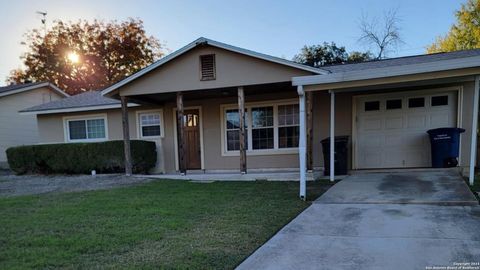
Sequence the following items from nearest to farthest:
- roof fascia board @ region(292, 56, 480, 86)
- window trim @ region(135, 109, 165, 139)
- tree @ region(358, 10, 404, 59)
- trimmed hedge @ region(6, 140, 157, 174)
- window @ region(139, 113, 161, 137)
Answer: roof fascia board @ region(292, 56, 480, 86), trimmed hedge @ region(6, 140, 157, 174), window trim @ region(135, 109, 165, 139), window @ region(139, 113, 161, 137), tree @ region(358, 10, 404, 59)

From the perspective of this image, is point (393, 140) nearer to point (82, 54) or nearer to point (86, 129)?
point (86, 129)

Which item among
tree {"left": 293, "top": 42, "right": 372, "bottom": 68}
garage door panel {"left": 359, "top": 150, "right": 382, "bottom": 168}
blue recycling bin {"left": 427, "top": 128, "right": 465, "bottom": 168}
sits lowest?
garage door panel {"left": 359, "top": 150, "right": 382, "bottom": 168}

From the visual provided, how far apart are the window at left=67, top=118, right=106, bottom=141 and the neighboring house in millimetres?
5198

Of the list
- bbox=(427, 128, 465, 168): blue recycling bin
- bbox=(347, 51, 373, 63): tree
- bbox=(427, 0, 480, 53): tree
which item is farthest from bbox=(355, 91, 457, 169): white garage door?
bbox=(427, 0, 480, 53): tree

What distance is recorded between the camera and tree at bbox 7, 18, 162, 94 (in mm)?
27031

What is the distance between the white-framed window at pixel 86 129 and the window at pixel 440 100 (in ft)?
37.5

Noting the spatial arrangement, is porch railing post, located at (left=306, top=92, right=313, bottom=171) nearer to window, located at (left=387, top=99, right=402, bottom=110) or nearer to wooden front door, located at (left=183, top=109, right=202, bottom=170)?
window, located at (left=387, top=99, right=402, bottom=110)

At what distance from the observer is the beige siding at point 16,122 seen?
48.8 ft

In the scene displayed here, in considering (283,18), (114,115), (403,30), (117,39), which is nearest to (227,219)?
(114,115)

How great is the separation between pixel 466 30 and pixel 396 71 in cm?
2459

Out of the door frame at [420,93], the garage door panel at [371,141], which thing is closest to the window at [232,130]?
the door frame at [420,93]

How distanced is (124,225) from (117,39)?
2744 cm

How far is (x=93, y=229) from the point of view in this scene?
4203 mm

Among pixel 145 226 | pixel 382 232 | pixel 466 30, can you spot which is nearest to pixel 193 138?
pixel 145 226
